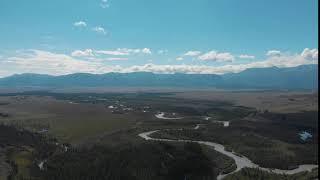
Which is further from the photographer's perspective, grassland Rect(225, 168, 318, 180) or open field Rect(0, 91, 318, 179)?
open field Rect(0, 91, 318, 179)

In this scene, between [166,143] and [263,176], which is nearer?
[263,176]

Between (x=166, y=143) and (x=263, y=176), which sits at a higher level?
(x=166, y=143)

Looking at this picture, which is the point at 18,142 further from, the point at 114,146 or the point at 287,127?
the point at 287,127

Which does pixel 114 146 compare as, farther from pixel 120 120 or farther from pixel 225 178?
pixel 120 120

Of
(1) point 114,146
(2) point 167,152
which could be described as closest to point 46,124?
(1) point 114,146

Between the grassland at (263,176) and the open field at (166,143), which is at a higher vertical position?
the open field at (166,143)

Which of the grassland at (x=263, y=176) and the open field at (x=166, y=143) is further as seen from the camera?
the open field at (x=166, y=143)

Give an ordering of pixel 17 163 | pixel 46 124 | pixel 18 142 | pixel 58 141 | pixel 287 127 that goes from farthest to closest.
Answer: pixel 46 124, pixel 287 127, pixel 58 141, pixel 18 142, pixel 17 163

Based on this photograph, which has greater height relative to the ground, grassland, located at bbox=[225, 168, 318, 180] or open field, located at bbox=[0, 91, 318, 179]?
open field, located at bbox=[0, 91, 318, 179]

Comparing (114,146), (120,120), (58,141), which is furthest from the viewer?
(120,120)

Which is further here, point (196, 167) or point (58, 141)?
point (58, 141)
